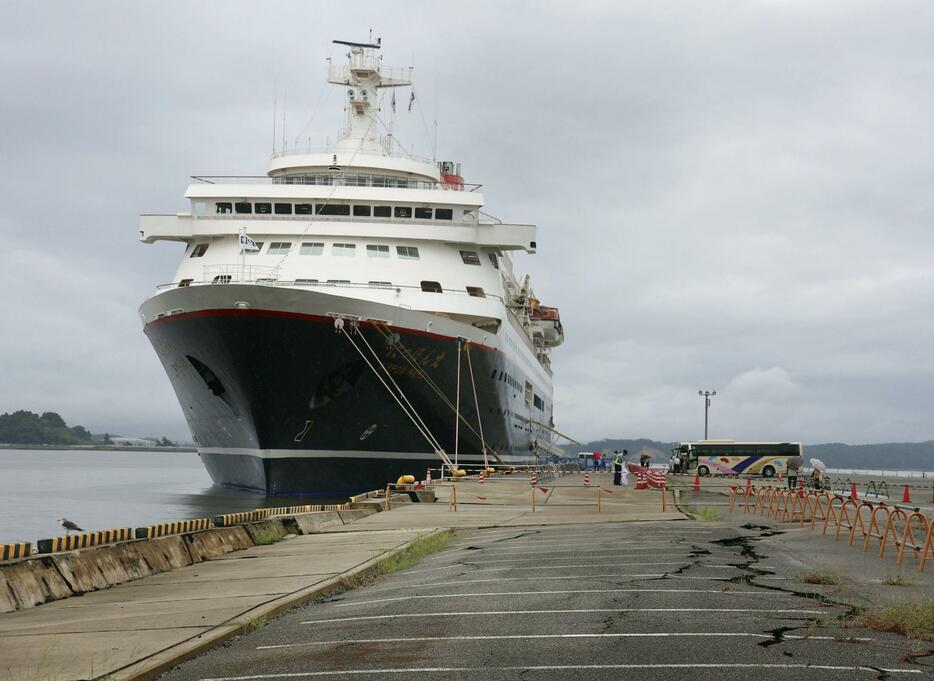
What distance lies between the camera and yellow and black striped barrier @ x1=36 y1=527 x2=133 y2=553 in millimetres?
11789

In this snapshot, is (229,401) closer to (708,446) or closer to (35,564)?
(35,564)

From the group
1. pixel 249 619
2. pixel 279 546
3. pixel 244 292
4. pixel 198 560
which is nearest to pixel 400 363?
pixel 244 292

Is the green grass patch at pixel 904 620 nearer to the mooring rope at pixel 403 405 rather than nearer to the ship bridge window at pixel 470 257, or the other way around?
the mooring rope at pixel 403 405

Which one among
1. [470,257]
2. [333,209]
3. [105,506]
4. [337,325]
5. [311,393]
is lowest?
[105,506]

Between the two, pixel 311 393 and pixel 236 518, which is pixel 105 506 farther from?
pixel 236 518

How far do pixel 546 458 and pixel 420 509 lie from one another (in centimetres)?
3703

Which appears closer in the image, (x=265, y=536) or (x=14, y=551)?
(x=14, y=551)

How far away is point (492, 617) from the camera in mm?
9055

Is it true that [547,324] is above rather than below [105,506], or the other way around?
above

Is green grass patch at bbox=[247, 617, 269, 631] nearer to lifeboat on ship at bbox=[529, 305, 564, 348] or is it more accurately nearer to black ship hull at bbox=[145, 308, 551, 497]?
black ship hull at bbox=[145, 308, 551, 497]

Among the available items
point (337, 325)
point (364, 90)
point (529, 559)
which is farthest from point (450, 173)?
point (529, 559)

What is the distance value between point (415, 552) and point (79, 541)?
458 centimetres

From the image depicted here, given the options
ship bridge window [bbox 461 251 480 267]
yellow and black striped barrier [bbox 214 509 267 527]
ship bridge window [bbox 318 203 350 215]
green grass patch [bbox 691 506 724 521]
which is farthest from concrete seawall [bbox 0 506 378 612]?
ship bridge window [bbox 461 251 480 267]

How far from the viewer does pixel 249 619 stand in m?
9.34
